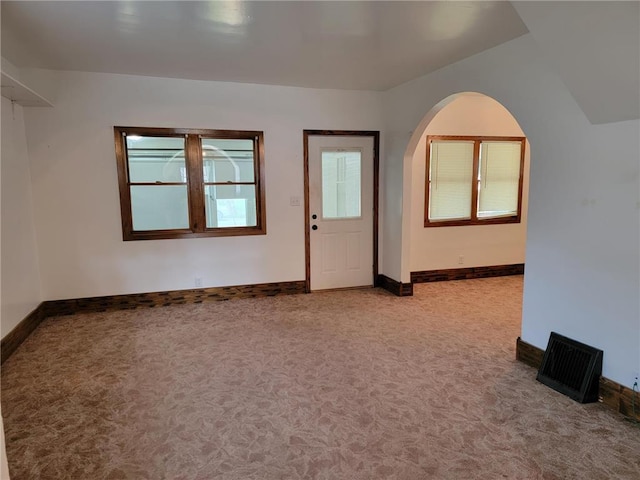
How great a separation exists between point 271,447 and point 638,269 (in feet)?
7.91

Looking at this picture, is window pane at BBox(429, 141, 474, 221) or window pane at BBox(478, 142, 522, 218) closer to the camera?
window pane at BBox(429, 141, 474, 221)

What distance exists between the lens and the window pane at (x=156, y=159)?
15.2ft

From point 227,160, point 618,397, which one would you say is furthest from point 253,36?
point 618,397

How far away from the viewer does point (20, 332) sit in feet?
12.4

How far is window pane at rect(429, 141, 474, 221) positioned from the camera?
225 inches

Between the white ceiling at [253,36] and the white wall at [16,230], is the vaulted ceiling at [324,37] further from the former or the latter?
the white wall at [16,230]

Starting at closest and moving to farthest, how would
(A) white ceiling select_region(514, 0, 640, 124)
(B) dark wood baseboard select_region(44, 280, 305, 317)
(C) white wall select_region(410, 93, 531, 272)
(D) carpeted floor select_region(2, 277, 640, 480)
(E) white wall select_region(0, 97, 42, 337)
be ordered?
(A) white ceiling select_region(514, 0, 640, 124) < (D) carpeted floor select_region(2, 277, 640, 480) < (E) white wall select_region(0, 97, 42, 337) < (B) dark wood baseboard select_region(44, 280, 305, 317) < (C) white wall select_region(410, 93, 531, 272)

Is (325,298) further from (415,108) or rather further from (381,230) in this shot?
(415,108)

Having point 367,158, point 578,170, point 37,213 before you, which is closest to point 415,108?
point 367,158

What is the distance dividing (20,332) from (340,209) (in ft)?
12.1

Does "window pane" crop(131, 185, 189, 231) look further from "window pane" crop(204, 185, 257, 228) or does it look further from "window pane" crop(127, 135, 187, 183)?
"window pane" crop(204, 185, 257, 228)

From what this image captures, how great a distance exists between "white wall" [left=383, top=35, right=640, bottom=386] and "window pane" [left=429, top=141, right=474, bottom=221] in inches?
80.7

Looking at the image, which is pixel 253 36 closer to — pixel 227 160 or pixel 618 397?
pixel 227 160

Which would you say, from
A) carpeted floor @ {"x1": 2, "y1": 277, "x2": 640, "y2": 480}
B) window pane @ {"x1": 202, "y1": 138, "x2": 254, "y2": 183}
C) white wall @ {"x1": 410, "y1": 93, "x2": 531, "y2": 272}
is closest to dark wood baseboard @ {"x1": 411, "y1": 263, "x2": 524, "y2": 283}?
white wall @ {"x1": 410, "y1": 93, "x2": 531, "y2": 272}
